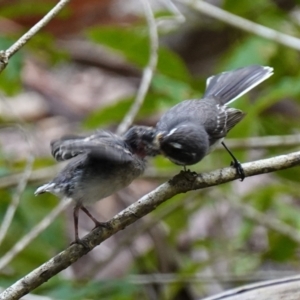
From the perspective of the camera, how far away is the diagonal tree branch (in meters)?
1.98

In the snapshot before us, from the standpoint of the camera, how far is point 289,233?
388 centimetres

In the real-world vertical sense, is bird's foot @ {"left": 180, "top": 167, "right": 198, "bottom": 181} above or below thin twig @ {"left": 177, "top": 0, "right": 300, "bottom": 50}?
below

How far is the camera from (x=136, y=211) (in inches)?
80.7

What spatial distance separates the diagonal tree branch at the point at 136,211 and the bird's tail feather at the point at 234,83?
979 millimetres

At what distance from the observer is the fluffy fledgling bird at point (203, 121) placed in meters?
2.24

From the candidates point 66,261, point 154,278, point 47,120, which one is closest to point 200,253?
point 154,278

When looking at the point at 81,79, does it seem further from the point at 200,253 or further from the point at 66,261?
the point at 66,261

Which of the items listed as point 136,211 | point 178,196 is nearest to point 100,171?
point 136,211

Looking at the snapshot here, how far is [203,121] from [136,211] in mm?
752

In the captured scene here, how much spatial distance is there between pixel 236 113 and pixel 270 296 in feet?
2.79

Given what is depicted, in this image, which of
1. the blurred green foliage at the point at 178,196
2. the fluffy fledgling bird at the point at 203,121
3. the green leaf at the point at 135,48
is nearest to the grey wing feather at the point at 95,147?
the fluffy fledgling bird at the point at 203,121

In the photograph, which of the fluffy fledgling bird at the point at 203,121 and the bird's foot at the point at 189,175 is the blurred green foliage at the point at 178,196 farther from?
the bird's foot at the point at 189,175

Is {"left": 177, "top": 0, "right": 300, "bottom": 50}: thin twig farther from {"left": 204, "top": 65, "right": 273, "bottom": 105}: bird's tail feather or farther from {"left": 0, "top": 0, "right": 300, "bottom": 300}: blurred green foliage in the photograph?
{"left": 204, "top": 65, "right": 273, "bottom": 105}: bird's tail feather

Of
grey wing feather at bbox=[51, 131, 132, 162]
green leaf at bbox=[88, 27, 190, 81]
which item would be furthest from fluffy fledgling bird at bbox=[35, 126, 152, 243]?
green leaf at bbox=[88, 27, 190, 81]
